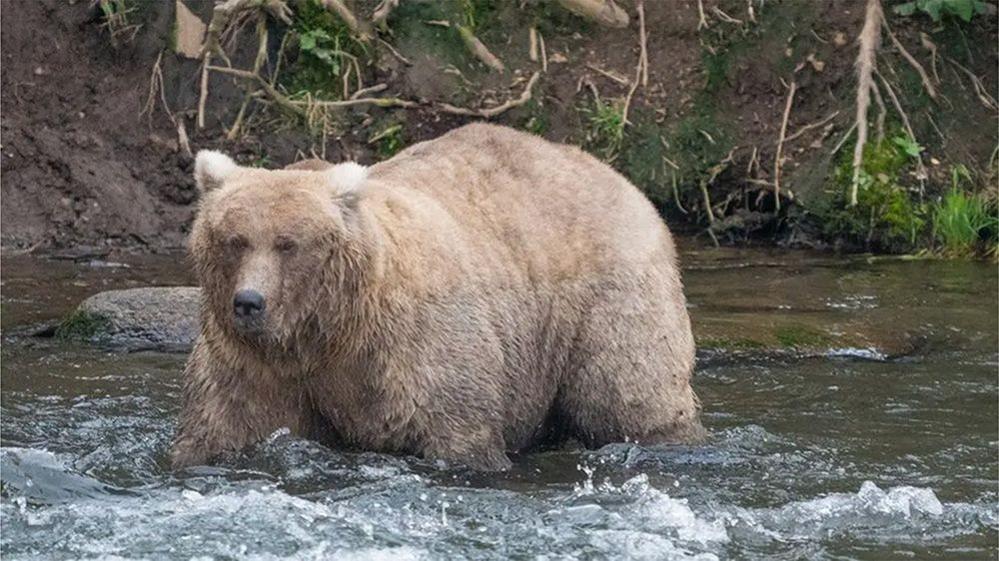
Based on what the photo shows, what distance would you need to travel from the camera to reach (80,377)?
938 cm

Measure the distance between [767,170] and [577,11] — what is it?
1.86 metres

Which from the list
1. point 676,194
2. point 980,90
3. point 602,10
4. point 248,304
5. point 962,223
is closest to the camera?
point 248,304

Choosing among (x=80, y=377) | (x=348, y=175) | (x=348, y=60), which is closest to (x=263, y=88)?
(x=348, y=60)

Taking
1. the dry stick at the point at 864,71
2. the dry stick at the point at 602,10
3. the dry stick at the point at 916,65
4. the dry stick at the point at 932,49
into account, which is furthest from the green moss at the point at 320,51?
the dry stick at the point at 932,49

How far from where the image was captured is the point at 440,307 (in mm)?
7000

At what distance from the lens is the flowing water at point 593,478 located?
6410 mm

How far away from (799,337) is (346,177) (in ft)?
14.2

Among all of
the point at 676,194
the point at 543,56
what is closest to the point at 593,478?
the point at 676,194

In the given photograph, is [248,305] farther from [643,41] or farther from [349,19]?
[643,41]

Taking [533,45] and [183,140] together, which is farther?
[533,45]

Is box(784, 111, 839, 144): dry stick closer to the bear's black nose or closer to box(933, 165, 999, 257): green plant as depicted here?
box(933, 165, 999, 257): green plant

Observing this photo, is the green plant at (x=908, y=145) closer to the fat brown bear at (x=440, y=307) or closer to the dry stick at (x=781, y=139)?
the dry stick at (x=781, y=139)

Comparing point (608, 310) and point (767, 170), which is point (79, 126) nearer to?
point (767, 170)

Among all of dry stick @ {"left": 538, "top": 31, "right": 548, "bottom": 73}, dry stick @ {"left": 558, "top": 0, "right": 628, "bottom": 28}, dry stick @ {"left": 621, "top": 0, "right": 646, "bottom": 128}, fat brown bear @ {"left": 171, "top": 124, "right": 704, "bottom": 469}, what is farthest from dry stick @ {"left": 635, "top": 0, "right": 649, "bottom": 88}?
fat brown bear @ {"left": 171, "top": 124, "right": 704, "bottom": 469}
